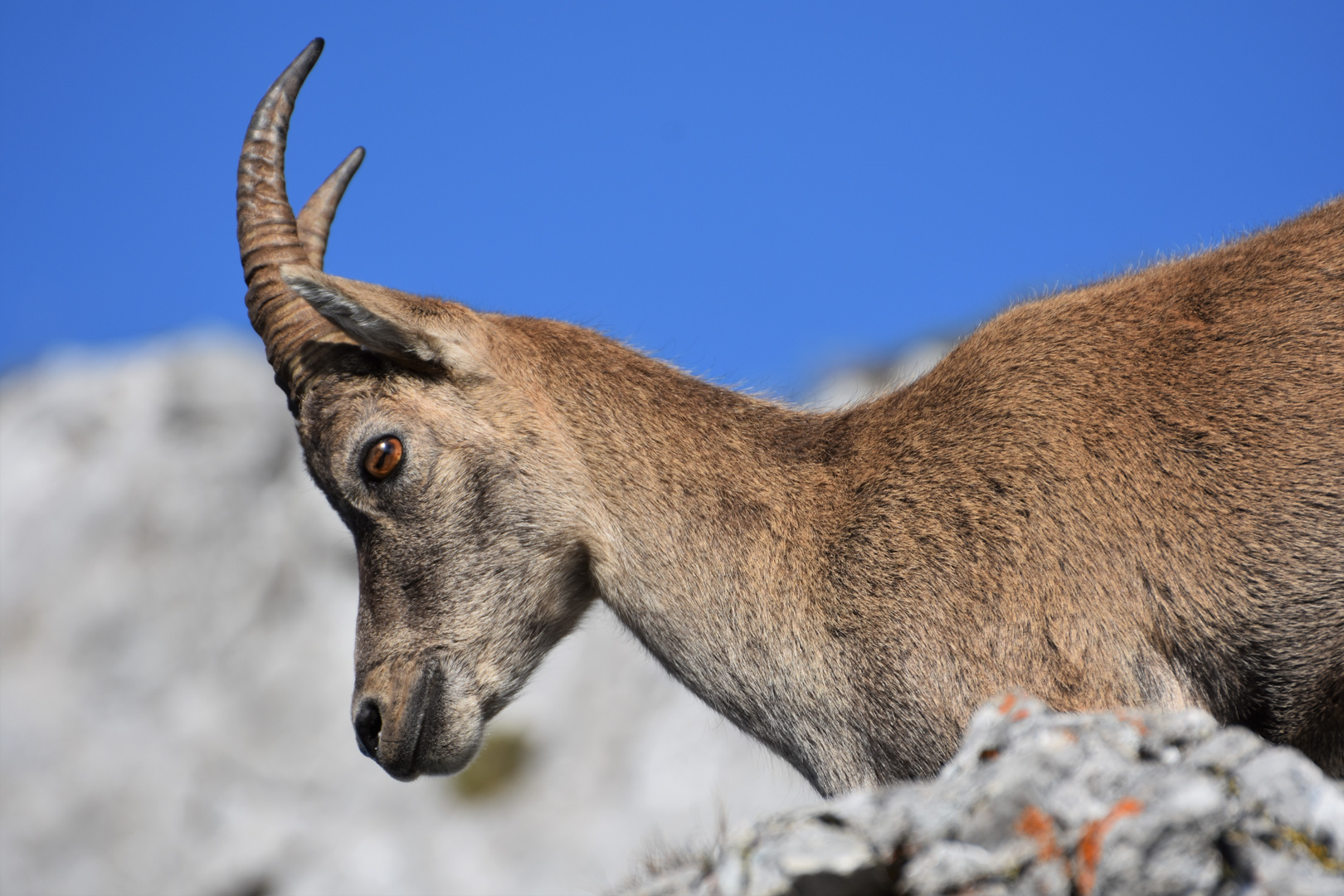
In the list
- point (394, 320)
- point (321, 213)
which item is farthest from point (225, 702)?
point (394, 320)

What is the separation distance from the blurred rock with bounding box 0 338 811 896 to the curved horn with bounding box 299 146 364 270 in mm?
14499

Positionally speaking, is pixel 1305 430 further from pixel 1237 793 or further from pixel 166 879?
pixel 166 879

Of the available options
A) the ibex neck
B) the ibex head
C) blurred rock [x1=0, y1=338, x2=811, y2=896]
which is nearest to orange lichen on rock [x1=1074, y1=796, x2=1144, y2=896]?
the ibex neck

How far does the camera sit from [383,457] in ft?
22.2

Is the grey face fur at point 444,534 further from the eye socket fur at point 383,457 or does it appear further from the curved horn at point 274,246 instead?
the curved horn at point 274,246

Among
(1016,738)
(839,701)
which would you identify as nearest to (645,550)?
(839,701)

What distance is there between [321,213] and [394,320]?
2.33 meters

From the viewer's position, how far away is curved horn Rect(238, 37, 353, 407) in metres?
7.20

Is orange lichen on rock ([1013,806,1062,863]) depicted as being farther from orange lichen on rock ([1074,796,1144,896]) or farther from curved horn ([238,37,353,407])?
curved horn ([238,37,353,407])

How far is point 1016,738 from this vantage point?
430 cm

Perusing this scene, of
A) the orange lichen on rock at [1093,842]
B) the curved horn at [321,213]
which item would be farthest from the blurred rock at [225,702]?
the orange lichen on rock at [1093,842]

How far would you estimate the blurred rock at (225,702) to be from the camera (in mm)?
24703

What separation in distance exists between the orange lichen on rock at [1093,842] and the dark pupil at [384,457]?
4212 mm

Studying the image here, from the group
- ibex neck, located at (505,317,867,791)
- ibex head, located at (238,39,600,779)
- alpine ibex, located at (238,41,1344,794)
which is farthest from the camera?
ibex head, located at (238,39,600,779)
